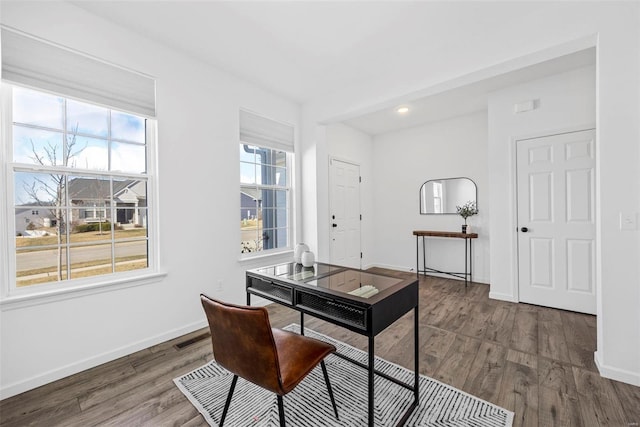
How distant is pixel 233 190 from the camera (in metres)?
3.18

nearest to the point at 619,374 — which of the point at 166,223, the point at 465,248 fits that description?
the point at 465,248

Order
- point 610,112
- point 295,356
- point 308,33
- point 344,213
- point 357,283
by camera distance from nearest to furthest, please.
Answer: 1. point 295,356
2. point 357,283
3. point 610,112
4. point 308,33
5. point 344,213

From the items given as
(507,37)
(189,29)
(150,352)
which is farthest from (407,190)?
(150,352)

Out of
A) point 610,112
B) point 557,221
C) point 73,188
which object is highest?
point 610,112

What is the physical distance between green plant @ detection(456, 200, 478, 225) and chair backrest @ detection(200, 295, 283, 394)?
4.11 meters

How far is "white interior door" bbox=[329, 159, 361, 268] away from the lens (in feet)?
15.4

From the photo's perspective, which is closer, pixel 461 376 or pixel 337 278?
pixel 337 278

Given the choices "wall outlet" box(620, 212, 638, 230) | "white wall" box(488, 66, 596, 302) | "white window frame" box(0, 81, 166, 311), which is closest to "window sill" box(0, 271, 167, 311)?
"white window frame" box(0, 81, 166, 311)

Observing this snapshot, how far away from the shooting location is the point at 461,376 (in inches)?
78.9

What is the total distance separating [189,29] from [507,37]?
9.09ft

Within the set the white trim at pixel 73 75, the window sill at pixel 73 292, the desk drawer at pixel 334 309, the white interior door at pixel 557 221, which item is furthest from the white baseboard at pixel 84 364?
the white interior door at pixel 557 221

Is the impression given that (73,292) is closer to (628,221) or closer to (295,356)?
(295,356)

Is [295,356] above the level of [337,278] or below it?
below

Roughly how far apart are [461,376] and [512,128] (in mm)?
3056
